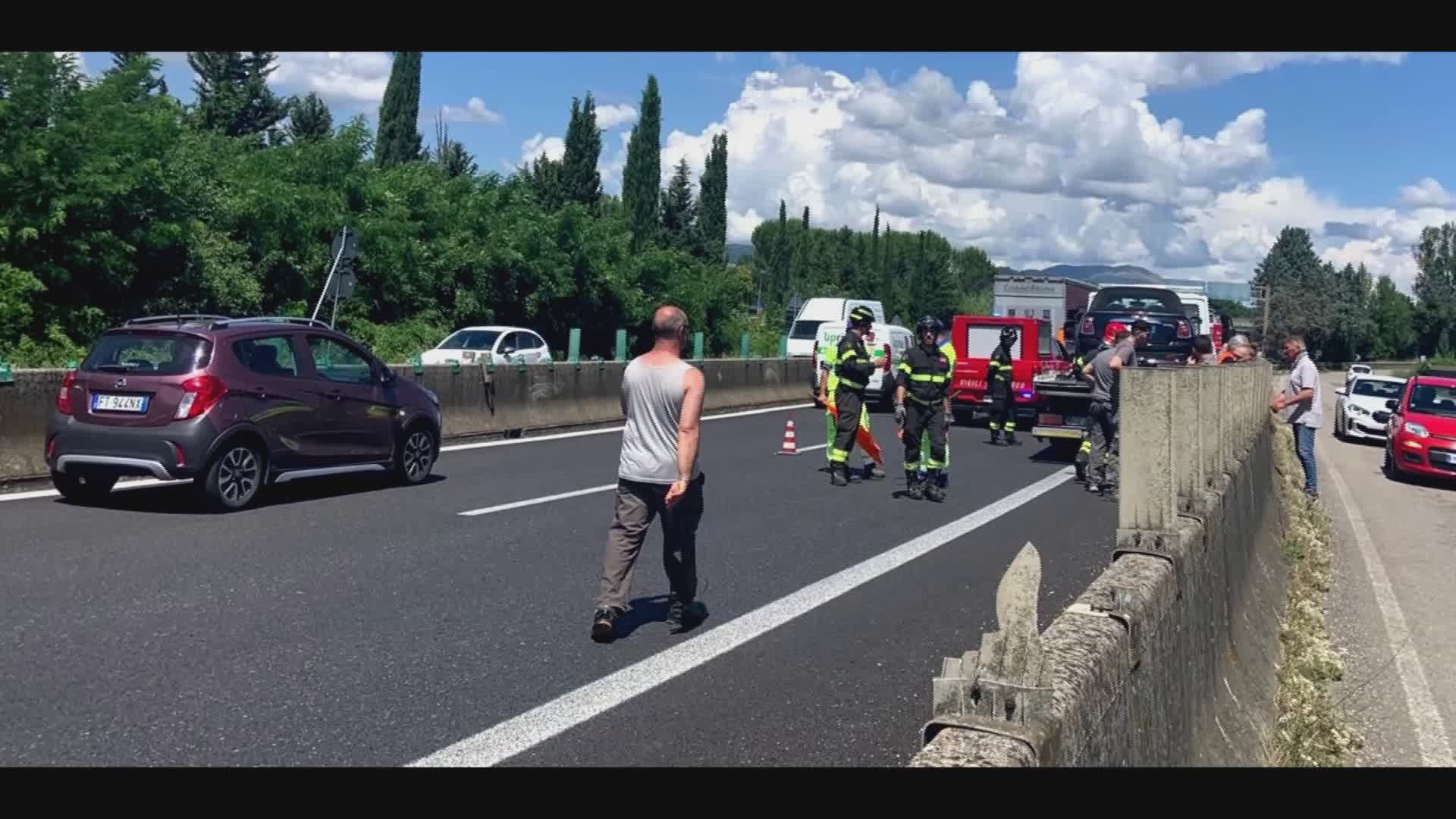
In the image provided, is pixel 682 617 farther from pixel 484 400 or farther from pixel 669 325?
pixel 484 400

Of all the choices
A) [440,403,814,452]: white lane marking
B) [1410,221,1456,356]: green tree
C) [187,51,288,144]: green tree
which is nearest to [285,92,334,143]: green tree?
[187,51,288,144]: green tree

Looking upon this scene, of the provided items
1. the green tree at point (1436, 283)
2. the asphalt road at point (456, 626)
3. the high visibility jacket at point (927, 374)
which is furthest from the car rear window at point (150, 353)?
the green tree at point (1436, 283)

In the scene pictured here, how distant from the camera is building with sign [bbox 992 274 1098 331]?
4109cm

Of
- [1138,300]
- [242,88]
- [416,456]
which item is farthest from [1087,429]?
[242,88]

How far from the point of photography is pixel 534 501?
41.8 ft

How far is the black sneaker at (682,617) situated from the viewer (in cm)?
780

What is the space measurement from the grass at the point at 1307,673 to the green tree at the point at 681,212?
5030 cm

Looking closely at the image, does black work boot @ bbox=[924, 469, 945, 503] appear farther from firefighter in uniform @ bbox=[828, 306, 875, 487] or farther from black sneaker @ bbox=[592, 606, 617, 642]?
black sneaker @ bbox=[592, 606, 617, 642]
